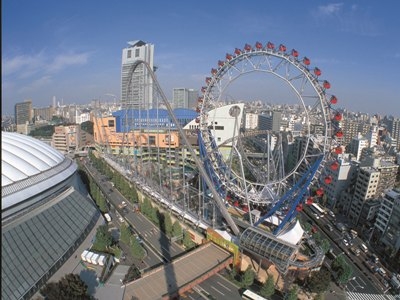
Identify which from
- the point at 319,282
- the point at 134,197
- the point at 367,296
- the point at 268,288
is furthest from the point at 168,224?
the point at 367,296

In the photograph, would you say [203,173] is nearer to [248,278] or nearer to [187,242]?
[187,242]

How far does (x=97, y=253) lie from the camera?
2545 cm

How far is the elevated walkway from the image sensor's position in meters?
20.6

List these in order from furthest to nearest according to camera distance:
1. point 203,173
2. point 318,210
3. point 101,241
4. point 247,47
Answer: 1. point 318,210
2. point 247,47
3. point 101,241
4. point 203,173

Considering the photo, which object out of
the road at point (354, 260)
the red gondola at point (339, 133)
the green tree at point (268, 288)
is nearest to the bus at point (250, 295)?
the green tree at point (268, 288)

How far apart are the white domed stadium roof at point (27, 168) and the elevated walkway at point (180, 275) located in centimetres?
1213

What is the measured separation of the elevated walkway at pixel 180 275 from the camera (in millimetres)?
20562

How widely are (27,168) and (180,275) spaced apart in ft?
58.0

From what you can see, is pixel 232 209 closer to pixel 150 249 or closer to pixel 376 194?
pixel 150 249

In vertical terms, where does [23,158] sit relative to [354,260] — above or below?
above

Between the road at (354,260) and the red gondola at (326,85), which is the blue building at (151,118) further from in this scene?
the red gondola at (326,85)

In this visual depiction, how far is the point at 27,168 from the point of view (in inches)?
1076

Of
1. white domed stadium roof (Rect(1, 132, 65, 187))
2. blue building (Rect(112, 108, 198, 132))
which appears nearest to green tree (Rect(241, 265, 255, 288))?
white domed stadium roof (Rect(1, 132, 65, 187))

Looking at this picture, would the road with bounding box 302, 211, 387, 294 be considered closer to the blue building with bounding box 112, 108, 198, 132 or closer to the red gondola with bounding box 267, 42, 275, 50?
the red gondola with bounding box 267, 42, 275, 50
